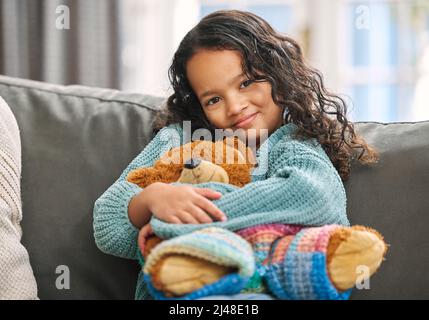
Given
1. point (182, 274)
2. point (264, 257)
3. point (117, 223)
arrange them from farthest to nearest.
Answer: point (117, 223) < point (264, 257) < point (182, 274)

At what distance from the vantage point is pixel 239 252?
912 mm

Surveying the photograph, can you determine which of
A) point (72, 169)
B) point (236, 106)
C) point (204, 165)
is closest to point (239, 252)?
point (204, 165)

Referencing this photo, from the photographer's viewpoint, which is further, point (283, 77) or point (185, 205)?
point (283, 77)

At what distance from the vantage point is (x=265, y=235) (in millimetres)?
1019

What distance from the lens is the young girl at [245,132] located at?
3.44ft

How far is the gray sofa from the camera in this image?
123cm

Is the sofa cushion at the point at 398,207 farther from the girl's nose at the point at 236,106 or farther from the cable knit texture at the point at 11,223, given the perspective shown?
the cable knit texture at the point at 11,223

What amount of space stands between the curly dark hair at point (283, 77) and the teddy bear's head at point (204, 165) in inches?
7.1

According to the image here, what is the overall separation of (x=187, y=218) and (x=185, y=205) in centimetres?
2

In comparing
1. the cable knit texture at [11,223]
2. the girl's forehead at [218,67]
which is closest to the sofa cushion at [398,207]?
the girl's forehead at [218,67]

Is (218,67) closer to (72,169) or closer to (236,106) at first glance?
(236,106)

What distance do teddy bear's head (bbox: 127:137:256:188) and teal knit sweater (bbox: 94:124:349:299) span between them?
21 mm

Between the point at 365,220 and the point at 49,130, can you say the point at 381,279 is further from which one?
the point at 49,130

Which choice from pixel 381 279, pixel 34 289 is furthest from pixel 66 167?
pixel 381 279
